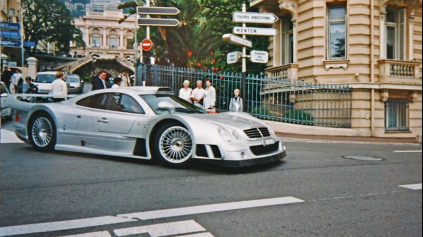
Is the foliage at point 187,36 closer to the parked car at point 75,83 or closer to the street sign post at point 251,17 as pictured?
the parked car at point 75,83

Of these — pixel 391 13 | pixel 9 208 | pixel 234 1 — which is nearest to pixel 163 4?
pixel 9 208

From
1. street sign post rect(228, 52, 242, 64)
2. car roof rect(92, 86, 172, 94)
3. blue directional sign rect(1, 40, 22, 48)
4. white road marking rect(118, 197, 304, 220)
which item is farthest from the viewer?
street sign post rect(228, 52, 242, 64)

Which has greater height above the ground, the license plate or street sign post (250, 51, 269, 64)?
street sign post (250, 51, 269, 64)

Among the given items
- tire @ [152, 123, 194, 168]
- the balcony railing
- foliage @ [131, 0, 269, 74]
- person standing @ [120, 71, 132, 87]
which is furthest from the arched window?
the balcony railing

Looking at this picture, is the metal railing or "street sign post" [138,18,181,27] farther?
the metal railing

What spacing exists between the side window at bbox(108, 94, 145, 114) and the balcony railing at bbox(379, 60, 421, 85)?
1138 cm

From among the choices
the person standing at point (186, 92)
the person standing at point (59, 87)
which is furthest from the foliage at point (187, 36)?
the person standing at point (59, 87)

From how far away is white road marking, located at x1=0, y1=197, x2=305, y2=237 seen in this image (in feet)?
10.3

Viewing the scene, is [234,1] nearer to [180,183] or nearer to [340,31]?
[340,31]

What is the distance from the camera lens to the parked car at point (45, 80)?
3639 mm

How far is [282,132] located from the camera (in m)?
14.0

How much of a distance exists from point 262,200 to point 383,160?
446cm

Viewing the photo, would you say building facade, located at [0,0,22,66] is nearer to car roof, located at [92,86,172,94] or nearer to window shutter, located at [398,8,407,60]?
car roof, located at [92,86,172,94]

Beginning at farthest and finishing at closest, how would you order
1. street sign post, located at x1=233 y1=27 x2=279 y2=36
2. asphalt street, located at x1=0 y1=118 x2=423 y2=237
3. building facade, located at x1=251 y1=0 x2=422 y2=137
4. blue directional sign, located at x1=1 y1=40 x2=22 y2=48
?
building facade, located at x1=251 y1=0 x2=422 y2=137, street sign post, located at x1=233 y1=27 x2=279 y2=36, asphalt street, located at x1=0 y1=118 x2=423 y2=237, blue directional sign, located at x1=1 y1=40 x2=22 y2=48
